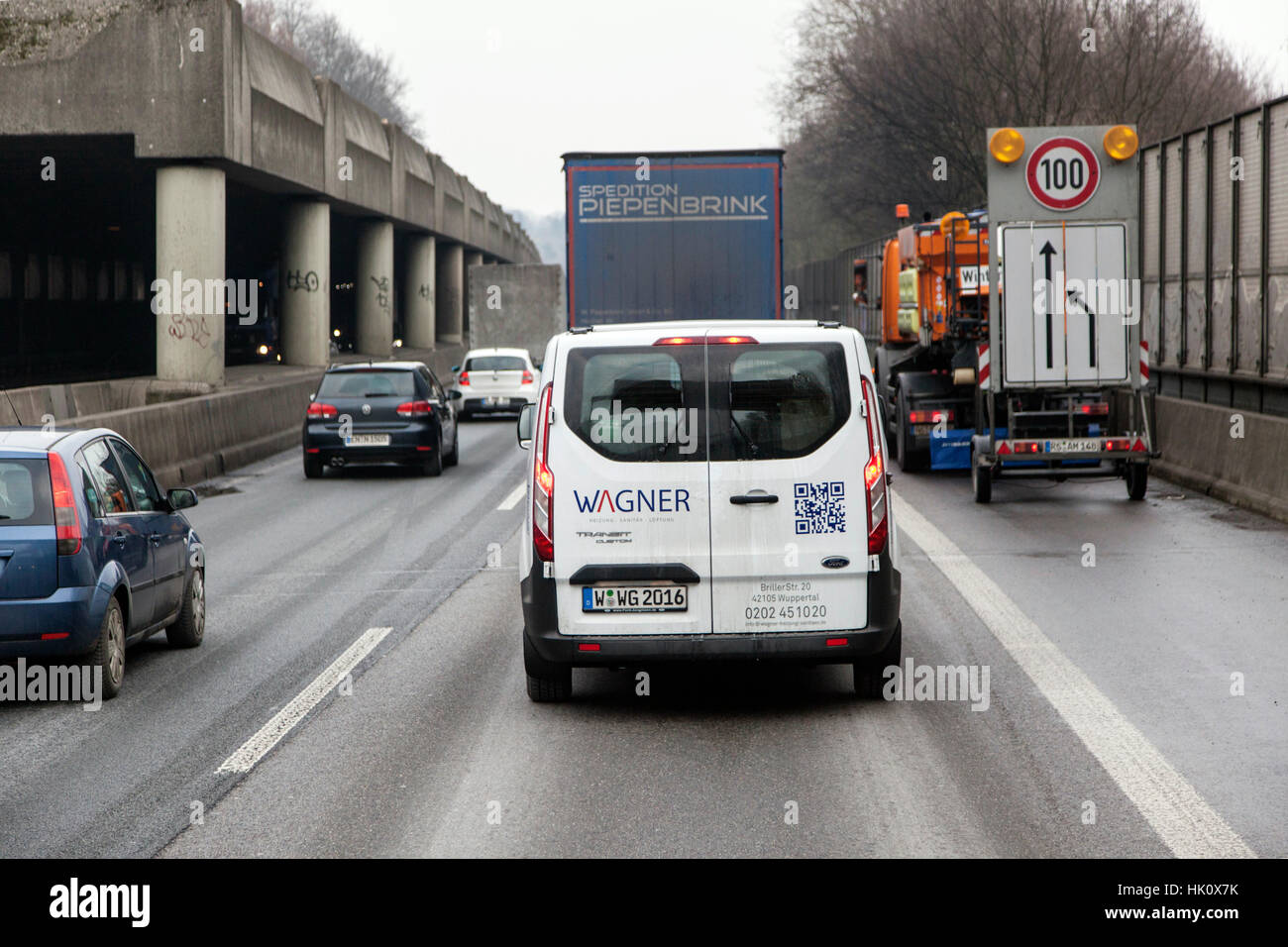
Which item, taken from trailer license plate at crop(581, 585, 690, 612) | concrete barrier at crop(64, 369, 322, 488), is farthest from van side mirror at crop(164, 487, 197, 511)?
concrete barrier at crop(64, 369, 322, 488)

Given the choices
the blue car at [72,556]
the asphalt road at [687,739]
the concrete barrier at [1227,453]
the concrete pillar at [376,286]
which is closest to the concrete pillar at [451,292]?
the concrete pillar at [376,286]

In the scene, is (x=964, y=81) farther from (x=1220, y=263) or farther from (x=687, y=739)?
(x=687, y=739)

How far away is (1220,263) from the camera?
23.0 metres

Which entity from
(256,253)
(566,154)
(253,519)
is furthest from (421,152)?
(253,519)

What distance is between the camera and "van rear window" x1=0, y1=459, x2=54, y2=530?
28.5ft

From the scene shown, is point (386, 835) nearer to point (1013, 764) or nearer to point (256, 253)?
point (1013, 764)

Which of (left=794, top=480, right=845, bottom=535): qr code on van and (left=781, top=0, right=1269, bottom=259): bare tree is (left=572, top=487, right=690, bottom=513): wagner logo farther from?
(left=781, top=0, right=1269, bottom=259): bare tree

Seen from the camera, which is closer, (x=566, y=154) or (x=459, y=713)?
(x=459, y=713)

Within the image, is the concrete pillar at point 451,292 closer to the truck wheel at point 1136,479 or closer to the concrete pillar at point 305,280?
the concrete pillar at point 305,280

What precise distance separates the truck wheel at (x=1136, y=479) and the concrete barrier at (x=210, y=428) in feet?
36.3

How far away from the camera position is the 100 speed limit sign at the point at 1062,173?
17.0 metres

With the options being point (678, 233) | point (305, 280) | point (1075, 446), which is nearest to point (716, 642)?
point (1075, 446)

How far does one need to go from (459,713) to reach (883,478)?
93.3 inches
